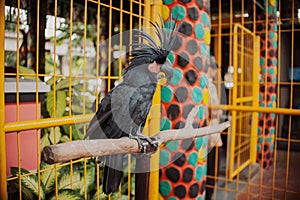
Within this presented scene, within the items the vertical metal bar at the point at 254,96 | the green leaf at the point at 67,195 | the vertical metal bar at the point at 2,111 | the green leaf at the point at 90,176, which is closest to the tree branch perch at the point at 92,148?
the vertical metal bar at the point at 2,111

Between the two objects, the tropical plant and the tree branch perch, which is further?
the tropical plant

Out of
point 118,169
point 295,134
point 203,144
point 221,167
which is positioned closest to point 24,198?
point 118,169

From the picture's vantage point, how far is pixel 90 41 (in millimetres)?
3670

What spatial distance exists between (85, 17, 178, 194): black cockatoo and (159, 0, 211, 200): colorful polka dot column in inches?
15.6

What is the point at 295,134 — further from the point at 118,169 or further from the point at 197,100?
the point at 118,169

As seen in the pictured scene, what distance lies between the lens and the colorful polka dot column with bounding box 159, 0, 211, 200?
159 centimetres

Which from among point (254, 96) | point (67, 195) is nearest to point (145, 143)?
point (67, 195)

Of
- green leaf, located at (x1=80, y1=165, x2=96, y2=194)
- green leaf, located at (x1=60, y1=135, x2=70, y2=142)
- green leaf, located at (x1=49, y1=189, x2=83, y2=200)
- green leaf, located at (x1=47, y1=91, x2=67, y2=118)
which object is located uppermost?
green leaf, located at (x1=47, y1=91, x2=67, y2=118)

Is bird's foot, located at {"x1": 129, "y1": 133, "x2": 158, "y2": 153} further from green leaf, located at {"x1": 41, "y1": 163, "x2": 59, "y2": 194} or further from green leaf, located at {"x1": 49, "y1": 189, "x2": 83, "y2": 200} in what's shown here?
green leaf, located at {"x1": 41, "y1": 163, "x2": 59, "y2": 194}

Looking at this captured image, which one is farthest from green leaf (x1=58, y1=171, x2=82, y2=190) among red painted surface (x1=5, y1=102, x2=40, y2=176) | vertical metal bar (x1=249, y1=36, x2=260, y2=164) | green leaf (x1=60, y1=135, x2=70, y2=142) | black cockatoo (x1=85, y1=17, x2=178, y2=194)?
vertical metal bar (x1=249, y1=36, x2=260, y2=164)

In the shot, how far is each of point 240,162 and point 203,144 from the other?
1823mm

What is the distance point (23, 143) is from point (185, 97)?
866 mm

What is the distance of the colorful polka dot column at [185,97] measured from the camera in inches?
62.5

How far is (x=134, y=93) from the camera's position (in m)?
1.12
